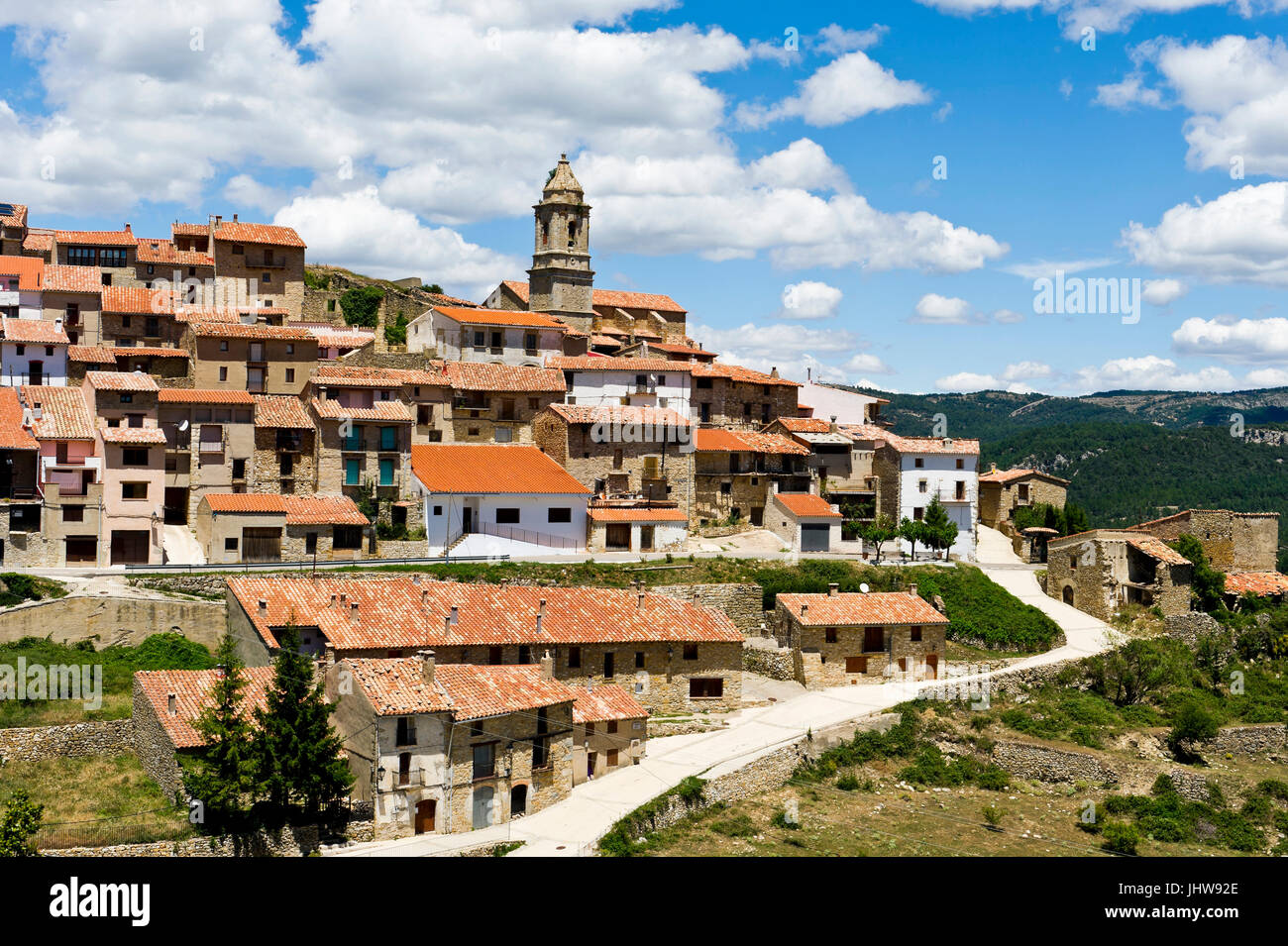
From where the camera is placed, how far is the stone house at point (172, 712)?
3156 centimetres

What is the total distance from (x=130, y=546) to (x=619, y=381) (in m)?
27.5

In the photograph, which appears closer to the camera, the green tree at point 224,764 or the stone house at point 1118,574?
the green tree at point 224,764

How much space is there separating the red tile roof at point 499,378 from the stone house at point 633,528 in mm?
8628

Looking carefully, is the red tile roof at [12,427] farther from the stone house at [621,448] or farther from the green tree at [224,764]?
the stone house at [621,448]

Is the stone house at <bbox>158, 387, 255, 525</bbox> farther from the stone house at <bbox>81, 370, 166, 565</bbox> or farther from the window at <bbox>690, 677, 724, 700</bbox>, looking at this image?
the window at <bbox>690, 677, 724, 700</bbox>

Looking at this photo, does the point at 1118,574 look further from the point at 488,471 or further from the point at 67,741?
the point at 67,741

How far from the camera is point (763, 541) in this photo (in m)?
61.8

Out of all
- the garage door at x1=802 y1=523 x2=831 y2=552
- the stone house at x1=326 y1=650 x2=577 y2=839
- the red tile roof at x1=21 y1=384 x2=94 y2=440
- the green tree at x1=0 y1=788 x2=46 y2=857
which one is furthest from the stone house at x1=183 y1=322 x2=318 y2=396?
the green tree at x1=0 y1=788 x2=46 y2=857

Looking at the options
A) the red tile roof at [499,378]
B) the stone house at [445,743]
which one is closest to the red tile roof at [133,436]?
the red tile roof at [499,378]

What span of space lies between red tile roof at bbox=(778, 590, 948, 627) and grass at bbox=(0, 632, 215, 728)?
23.6 m

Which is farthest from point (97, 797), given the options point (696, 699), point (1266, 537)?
point (1266, 537)

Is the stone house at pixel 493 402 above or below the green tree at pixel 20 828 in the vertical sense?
above

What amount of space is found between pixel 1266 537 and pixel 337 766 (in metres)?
56.5

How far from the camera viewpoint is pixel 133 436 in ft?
168
